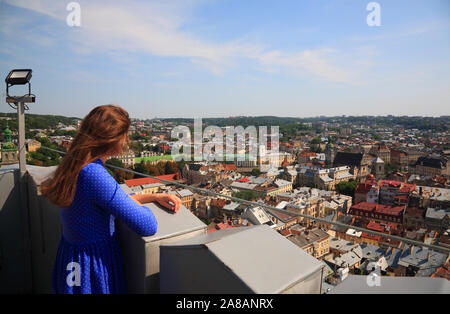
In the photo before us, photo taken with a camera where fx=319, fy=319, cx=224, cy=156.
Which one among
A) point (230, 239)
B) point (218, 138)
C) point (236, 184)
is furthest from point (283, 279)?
point (218, 138)

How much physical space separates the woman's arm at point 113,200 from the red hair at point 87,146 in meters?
0.02

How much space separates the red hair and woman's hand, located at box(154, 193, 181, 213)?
12 cm

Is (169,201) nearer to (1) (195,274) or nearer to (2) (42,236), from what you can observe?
(1) (195,274)

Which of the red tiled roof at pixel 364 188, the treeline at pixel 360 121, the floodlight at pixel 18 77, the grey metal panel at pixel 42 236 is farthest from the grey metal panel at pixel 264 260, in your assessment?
the treeline at pixel 360 121

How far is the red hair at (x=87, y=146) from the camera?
48 centimetres

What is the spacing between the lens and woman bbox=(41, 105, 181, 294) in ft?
1.52

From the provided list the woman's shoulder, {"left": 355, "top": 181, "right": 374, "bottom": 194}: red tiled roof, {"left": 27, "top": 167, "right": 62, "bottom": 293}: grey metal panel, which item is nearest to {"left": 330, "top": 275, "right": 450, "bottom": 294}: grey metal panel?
the woman's shoulder

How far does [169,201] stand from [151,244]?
0.10 meters

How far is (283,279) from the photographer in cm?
37

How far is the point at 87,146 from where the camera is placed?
1.60 feet
